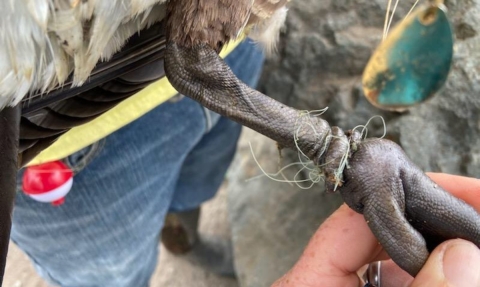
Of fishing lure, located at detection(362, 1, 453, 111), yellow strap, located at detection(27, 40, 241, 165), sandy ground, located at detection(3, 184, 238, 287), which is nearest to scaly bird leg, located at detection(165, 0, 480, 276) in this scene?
yellow strap, located at detection(27, 40, 241, 165)

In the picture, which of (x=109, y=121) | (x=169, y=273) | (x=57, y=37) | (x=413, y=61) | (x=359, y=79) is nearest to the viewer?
(x=57, y=37)

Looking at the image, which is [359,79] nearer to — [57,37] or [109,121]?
[109,121]

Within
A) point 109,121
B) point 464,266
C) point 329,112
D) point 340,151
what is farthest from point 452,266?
point 329,112

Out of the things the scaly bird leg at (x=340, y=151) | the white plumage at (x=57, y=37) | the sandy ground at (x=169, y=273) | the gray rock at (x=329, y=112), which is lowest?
the sandy ground at (x=169, y=273)

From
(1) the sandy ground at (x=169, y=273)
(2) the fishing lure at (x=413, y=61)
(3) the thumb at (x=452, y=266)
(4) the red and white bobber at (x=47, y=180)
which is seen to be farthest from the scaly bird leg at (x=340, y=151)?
(1) the sandy ground at (x=169, y=273)

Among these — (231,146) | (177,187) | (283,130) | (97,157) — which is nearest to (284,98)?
(231,146)

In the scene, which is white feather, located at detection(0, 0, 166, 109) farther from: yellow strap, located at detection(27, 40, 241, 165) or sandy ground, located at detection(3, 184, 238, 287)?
sandy ground, located at detection(3, 184, 238, 287)

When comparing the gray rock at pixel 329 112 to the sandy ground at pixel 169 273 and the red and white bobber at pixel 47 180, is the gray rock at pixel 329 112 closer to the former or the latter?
the sandy ground at pixel 169 273
